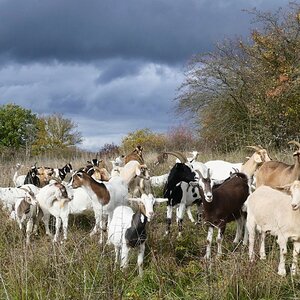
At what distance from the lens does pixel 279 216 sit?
255 inches

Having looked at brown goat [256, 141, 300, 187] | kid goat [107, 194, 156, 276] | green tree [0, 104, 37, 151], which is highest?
green tree [0, 104, 37, 151]

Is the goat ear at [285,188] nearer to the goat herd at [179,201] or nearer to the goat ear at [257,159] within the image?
the goat herd at [179,201]

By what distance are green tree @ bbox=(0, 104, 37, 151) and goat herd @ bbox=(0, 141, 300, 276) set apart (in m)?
36.0

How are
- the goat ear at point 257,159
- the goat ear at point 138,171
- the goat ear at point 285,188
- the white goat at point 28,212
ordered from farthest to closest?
the goat ear at point 257,159
the goat ear at point 138,171
the white goat at point 28,212
the goat ear at point 285,188

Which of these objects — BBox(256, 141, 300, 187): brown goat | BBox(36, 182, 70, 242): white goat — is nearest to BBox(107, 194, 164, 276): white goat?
BBox(36, 182, 70, 242): white goat

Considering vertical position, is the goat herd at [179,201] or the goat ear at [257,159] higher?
the goat ear at [257,159]

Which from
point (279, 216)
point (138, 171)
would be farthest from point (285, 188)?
point (138, 171)

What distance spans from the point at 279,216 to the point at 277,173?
9.23 ft

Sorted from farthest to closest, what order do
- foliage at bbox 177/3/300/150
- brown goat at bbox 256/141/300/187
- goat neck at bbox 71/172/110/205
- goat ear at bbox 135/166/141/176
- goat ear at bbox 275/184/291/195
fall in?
foliage at bbox 177/3/300/150, goat ear at bbox 135/166/141/176, brown goat at bbox 256/141/300/187, goat neck at bbox 71/172/110/205, goat ear at bbox 275/184/291/195

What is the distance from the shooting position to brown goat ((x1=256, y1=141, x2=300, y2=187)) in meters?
8.91

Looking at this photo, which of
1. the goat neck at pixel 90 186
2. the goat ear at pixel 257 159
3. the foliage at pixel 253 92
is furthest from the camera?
the foliage at pixel 253 92

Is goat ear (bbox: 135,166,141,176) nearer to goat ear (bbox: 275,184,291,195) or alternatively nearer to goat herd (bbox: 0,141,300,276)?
goat herd (bbox: 0,141,300,276)

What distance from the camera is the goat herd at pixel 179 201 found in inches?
257

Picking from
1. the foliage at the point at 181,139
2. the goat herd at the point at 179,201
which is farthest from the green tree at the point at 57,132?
→ the goat herd at the point at 179,201
